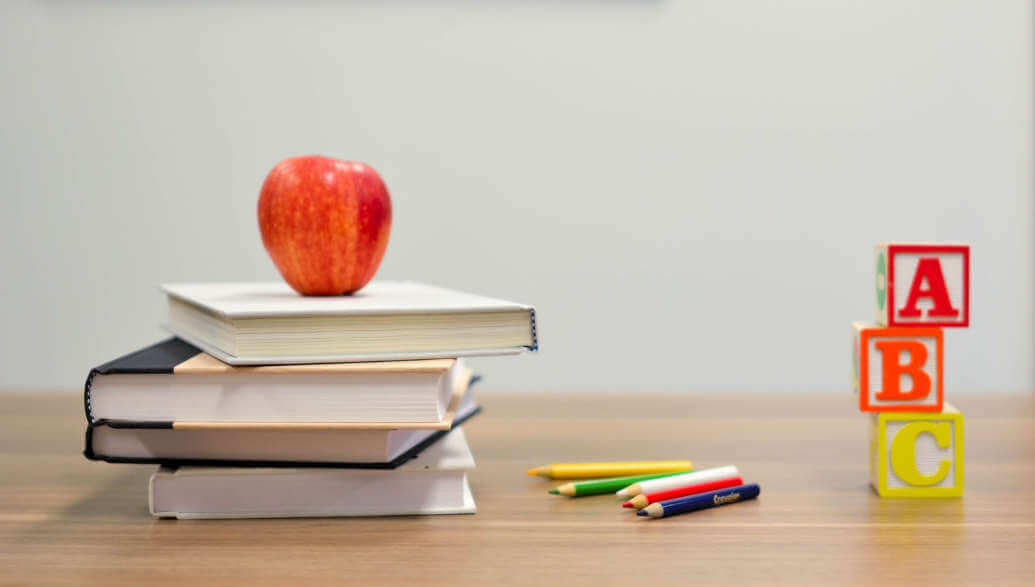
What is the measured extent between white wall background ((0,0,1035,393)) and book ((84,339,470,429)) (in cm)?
104

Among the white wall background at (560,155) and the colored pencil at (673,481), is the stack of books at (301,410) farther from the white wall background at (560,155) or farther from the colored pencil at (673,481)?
the white wall background at (560,155)

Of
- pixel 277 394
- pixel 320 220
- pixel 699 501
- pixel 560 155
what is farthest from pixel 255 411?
pixel 560 155

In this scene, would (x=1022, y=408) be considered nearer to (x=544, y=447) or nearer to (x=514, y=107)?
(x=544, y=447)

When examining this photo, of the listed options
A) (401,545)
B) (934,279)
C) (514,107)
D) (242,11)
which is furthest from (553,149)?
(401,545)

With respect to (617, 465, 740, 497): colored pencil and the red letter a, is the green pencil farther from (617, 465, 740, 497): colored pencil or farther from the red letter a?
the red letter a

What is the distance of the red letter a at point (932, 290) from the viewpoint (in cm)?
74

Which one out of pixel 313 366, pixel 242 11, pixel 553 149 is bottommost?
pixel 313 366

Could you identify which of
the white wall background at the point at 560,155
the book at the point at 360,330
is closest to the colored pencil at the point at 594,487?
the book at the point at 360,330

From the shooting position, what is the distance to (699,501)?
0.70 metres

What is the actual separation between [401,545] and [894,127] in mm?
1402

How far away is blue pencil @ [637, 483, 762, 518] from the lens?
2.21 feet

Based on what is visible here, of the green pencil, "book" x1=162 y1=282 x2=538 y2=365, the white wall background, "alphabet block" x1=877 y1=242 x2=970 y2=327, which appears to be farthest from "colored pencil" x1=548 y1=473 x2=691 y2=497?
the white wall background

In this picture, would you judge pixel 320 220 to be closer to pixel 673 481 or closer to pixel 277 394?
pixel 277 394

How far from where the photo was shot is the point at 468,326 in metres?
0.71
